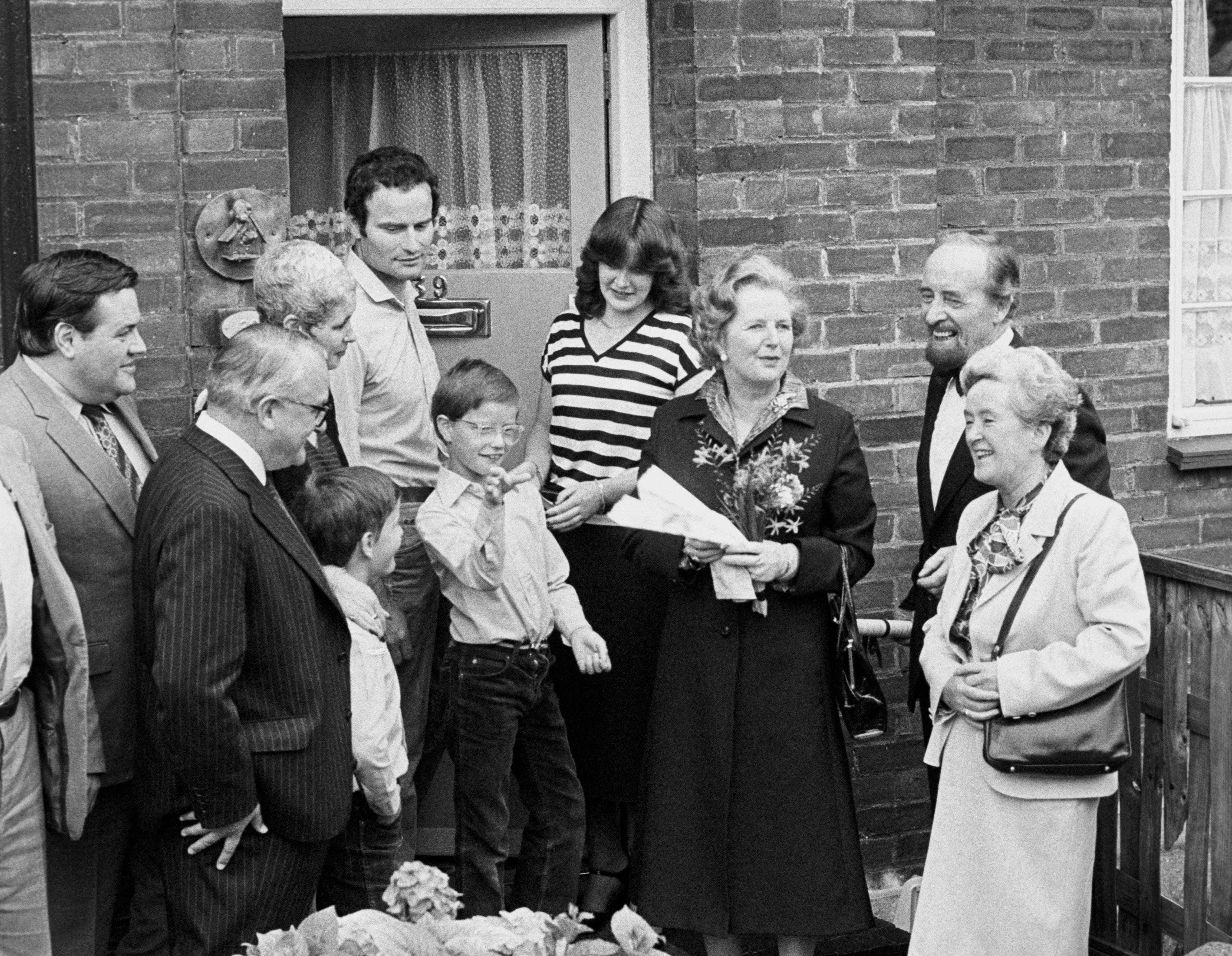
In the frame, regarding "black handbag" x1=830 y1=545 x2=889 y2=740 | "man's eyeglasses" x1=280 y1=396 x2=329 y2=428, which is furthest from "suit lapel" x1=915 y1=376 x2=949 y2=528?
"man's eyeglasses" x1=280 y1=396 x2=329 y2=428

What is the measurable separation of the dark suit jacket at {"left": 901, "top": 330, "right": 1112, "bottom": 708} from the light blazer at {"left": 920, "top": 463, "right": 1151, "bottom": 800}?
31 centimetres

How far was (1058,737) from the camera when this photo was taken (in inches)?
171

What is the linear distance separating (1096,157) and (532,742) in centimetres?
310

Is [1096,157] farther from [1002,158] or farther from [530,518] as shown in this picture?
[530,518]

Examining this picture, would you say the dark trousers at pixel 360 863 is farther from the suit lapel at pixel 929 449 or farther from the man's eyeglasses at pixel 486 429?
the suit lapel at pixel 929 449

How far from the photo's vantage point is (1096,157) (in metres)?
6.65

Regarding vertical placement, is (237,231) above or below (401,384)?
above

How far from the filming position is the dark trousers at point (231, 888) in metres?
3.97

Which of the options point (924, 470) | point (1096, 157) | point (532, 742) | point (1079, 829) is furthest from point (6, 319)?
point (1096, 157)

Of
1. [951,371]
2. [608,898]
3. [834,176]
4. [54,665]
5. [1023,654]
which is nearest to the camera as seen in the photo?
[54,665]

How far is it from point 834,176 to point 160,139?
2.12 meters

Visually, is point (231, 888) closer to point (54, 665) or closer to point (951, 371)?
point (54, 665)

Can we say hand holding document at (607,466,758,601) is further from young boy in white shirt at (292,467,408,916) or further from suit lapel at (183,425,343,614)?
suit lapel at (183,425,343,614)

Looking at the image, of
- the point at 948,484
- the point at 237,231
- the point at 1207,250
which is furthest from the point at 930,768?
the point at 1207,250
